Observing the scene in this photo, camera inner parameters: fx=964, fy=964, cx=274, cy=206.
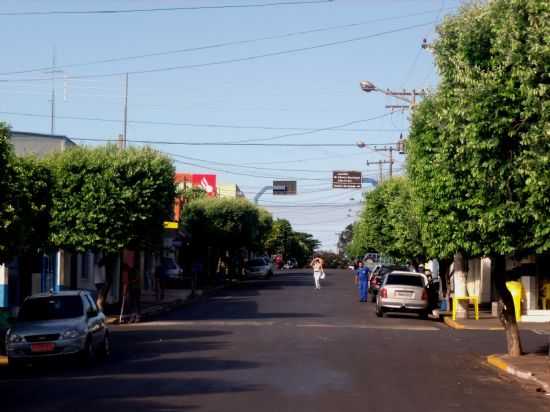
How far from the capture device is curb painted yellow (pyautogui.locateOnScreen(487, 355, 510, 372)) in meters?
20.2

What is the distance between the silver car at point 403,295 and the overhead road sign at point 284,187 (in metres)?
52.6

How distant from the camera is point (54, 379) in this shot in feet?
59.3

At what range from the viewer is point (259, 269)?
7481 cm

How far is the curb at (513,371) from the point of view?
17345 mm

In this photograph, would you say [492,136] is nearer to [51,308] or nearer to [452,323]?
[51,308]

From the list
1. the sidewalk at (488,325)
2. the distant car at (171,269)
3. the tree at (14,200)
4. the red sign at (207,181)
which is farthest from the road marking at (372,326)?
the red sign at (207,181)

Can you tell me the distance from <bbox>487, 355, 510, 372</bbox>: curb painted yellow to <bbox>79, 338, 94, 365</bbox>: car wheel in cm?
871

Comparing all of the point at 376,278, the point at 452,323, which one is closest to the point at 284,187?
the point at 376,278

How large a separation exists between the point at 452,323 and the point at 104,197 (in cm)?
1273

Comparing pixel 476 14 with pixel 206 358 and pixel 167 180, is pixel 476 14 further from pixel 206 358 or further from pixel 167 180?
pixel 167 180

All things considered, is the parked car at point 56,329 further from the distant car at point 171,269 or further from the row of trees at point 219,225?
the row of trees at point 219,225

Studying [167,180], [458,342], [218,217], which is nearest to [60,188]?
[167,180]

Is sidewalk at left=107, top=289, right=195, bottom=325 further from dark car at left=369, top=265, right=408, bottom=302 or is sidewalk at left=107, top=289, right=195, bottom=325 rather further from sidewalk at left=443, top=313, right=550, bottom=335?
sidewalk at left=443, top=313, right=550, bottom=335

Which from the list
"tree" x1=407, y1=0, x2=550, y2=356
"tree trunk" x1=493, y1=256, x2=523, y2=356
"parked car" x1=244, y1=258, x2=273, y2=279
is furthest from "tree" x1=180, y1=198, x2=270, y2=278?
"tree" x1=407, y1=0, x2=550, y2=356
